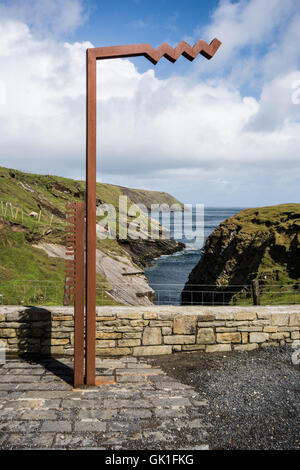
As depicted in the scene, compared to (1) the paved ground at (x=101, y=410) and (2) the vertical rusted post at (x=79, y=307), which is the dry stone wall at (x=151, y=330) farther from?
(2) the vertical rusted post at (x=79, y=307)

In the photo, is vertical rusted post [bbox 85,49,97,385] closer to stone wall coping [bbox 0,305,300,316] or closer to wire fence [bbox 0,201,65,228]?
stone wall coping [bbox 0,305,300,316]

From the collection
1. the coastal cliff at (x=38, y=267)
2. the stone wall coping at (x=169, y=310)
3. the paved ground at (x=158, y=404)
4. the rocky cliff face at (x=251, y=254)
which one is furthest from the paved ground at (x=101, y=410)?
the rocky cliff face at (x=251, y=254)

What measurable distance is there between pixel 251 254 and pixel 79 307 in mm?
18107

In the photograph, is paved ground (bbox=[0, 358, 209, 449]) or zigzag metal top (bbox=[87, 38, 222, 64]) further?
zigzag metal top (bbox=[87, 38, 222, 64])

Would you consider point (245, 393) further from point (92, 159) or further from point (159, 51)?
point (159, 51)

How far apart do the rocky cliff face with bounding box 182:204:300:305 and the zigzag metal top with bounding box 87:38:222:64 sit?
34.2 ft

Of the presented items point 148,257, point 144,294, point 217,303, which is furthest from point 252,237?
point 148,257

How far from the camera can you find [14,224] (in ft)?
71.8

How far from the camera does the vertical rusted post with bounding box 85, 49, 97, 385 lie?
18.1ft

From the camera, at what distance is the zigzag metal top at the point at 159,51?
5.61 meters

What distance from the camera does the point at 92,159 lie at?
5.57 m

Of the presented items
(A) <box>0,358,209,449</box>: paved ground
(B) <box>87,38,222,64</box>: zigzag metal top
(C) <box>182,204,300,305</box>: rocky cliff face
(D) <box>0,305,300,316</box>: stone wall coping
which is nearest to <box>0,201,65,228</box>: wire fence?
(C) <box>182,204,300,305</box>: rocky cliff face

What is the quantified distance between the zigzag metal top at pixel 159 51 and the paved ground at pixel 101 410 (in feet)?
17.3

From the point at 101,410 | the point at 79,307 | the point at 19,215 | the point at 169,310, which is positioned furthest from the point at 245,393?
the point at 19,215
